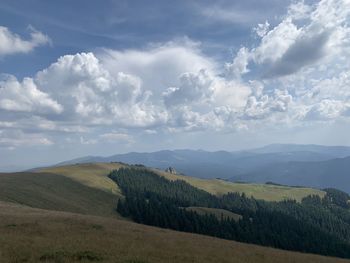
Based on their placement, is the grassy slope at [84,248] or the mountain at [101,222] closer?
the grassy slope at [84,248]

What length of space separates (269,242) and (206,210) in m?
27.2

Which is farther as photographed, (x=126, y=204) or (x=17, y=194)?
(x=126, y=204)

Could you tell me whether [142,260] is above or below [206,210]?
above

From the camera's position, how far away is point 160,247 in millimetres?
26469

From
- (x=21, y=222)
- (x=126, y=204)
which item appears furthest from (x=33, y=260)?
(x=126, y=204)

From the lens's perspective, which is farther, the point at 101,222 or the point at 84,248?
the point at 101,222

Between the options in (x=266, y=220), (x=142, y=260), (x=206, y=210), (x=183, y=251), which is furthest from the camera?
(x=266, y=220)

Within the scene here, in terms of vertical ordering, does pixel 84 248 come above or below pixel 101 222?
above

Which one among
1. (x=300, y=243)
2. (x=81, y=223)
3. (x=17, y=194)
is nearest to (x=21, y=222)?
(x=81, y=223)

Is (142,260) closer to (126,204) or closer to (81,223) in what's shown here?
(81,223)

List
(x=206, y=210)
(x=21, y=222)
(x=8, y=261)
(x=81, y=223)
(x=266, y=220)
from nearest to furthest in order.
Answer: (x=8, y=261)
(x=21, y=222)
(x=81, y=223)
(x=206, y=210)
(x=266, y=220)

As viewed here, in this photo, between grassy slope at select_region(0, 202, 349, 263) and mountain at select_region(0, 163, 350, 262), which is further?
mountain at select_region(0, 163, 350, 262)

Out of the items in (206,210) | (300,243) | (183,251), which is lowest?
(300,243)

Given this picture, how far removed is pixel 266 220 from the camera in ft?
616
